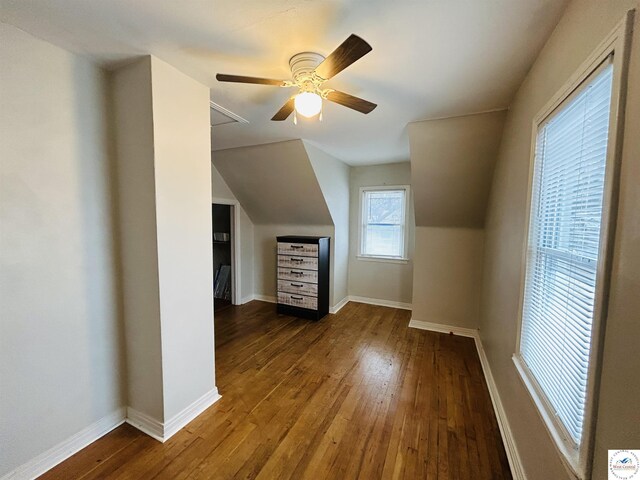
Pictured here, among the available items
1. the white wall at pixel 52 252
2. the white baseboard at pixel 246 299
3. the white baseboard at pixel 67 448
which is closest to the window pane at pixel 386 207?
the white baseboard at pixel 246 299

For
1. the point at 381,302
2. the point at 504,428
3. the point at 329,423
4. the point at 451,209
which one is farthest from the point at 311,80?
the point at 381,302

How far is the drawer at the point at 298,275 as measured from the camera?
3850 millimetres

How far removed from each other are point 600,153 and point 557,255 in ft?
1.67

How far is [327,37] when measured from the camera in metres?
1.40

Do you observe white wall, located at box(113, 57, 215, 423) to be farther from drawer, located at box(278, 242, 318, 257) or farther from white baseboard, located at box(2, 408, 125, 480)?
drawer, located at box(278, 242, 318, 257)

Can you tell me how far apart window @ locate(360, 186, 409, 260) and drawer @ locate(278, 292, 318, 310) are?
1.31 meters

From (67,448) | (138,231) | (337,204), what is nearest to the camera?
(67,448)

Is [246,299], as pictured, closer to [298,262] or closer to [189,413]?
[298,262]

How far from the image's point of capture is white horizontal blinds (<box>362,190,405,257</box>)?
4.36 metres

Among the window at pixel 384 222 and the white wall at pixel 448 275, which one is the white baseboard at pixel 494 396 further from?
the window at pixel 384 222

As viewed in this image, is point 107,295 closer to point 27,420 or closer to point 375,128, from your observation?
point 27,420

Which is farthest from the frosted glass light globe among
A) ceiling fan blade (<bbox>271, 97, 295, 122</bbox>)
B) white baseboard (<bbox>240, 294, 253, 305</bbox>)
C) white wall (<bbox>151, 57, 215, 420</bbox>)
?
white baseboard (<bbox>240, 294, 253, 305</bbox>)

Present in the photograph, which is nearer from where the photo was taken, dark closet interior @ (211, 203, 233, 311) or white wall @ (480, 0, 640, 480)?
white wall @ (480, 0, 640, 480)

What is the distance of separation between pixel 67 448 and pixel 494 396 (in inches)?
118
